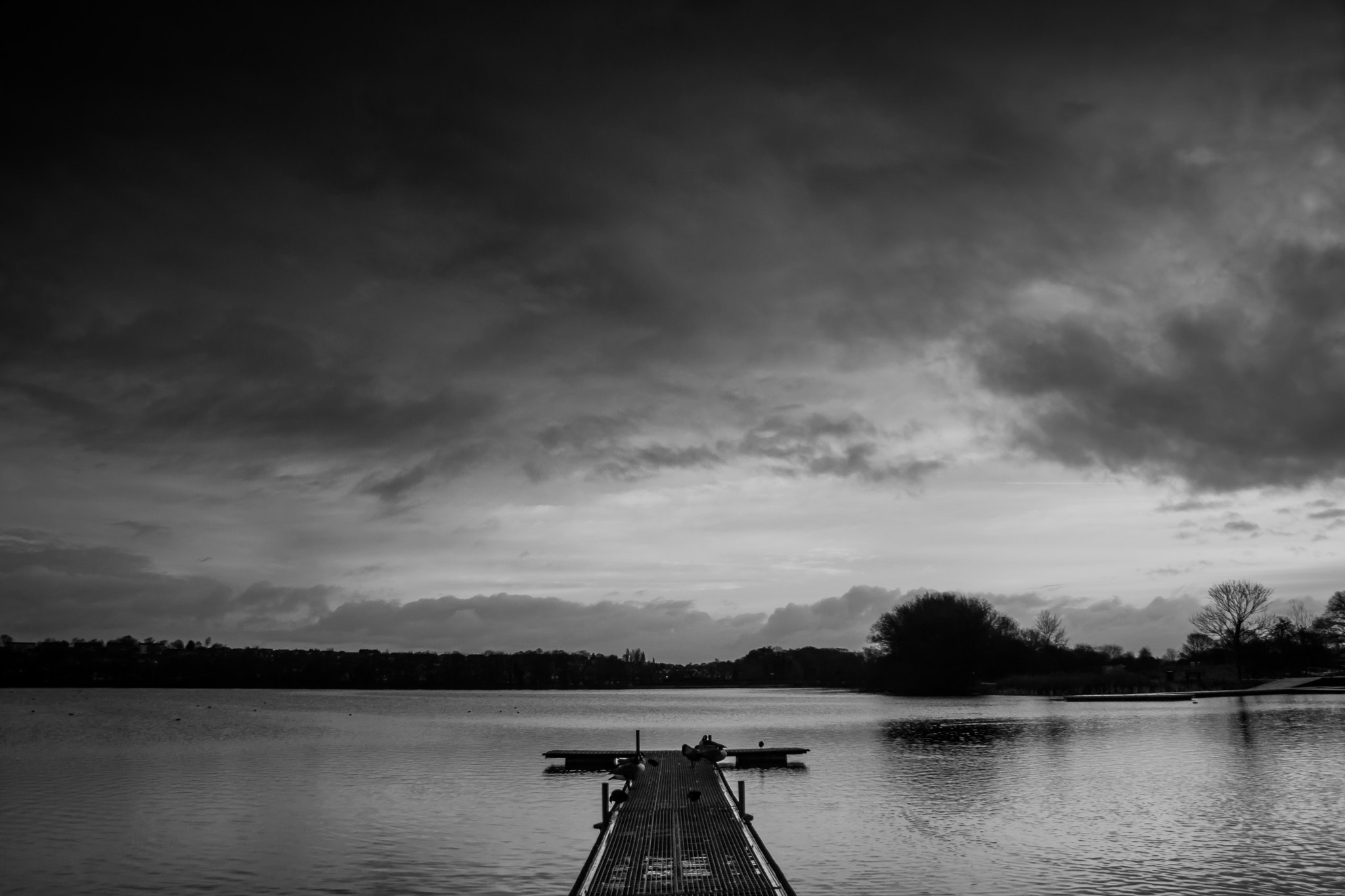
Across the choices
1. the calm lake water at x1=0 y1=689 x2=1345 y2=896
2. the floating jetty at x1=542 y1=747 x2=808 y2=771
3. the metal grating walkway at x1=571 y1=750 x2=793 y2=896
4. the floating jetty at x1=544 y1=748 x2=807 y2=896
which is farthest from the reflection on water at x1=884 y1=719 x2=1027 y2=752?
the metal grating walkway at x1=571 y1=750 x2=793 y2=896

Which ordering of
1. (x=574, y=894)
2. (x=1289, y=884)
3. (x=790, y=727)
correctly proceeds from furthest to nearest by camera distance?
(x=790, y=727)
(x=1289, y=884)
(x=574, y=894)

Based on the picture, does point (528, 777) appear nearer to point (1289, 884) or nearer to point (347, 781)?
point (347, 781)

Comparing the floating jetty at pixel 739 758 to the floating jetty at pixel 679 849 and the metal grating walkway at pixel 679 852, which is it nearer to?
the floating jetty at pixel 679 849

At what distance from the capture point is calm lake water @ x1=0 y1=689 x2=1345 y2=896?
23.9 meters

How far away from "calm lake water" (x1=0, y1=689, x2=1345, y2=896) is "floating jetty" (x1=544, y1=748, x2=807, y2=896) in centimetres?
130

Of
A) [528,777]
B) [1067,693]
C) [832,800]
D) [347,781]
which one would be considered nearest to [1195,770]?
[832,800]

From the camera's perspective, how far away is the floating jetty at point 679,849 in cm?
2045

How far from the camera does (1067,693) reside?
417ft

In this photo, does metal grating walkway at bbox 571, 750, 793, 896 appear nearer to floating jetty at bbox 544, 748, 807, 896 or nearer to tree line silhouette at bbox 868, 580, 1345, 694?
floating jetty at bbox 544, 748, 807, 896

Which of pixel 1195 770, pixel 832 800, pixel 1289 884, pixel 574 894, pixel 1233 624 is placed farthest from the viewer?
pixel 1233 624

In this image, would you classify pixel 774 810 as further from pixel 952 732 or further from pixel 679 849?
pixel 952 732

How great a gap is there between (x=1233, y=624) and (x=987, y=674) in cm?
3527

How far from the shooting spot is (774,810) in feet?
113

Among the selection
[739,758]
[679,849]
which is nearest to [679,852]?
[679,849]
